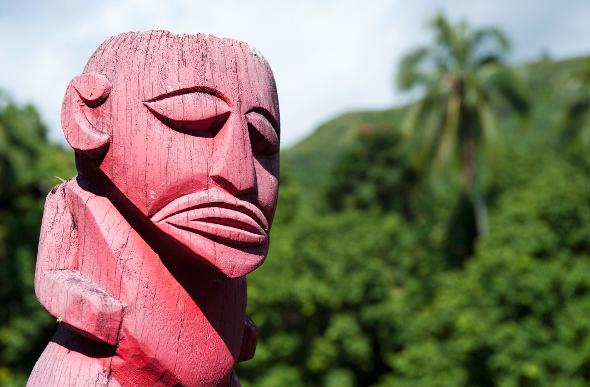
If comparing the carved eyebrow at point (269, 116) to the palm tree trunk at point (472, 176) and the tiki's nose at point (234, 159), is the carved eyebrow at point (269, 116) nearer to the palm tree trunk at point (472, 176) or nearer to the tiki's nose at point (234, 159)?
the tiki's nose at point (234, 159)

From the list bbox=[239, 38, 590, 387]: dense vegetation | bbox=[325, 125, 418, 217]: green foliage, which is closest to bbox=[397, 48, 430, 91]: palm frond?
bbox=[239, 38, 590, 387]: dense vegetation

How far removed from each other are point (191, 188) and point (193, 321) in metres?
0.54

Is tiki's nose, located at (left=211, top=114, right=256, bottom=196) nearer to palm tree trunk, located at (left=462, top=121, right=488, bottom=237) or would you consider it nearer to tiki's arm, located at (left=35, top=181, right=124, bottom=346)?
tiki's arm, located at (left=35, top=181, right=124, bottom=346)

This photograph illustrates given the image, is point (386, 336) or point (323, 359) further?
point (386, 336)

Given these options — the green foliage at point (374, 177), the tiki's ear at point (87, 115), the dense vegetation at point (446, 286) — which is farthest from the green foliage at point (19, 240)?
the green foliage at point (374, 177)

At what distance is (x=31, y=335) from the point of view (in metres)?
11.7

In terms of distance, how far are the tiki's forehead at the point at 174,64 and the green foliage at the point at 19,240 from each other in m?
10.8

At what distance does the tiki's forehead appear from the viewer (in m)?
2.08

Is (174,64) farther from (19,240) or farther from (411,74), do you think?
(411,74)

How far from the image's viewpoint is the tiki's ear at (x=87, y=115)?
206 centimetres

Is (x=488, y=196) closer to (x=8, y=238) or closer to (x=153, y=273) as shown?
(x=8, y=238)

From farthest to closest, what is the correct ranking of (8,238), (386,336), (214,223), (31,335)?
(386,336), (8,238), (31,335), (214,223)

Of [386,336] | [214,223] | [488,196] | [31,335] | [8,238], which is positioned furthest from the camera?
[488,196]

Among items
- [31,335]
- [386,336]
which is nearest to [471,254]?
[386,336]
